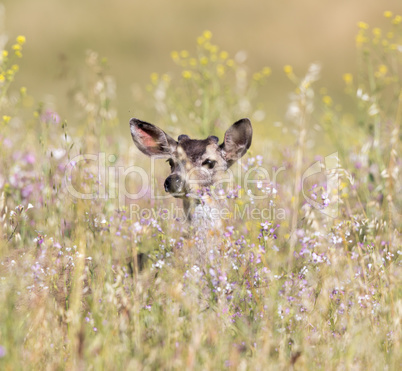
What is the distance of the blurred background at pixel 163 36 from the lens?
65.6 ft

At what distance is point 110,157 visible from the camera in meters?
6.75

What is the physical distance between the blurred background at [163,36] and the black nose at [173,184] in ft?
44.2

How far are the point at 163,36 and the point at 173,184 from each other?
17.8 meters

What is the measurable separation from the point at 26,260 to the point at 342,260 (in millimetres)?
2563

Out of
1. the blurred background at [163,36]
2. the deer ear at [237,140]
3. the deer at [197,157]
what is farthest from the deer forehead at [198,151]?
the blurred background at [163,36]

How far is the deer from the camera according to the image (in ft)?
19.0

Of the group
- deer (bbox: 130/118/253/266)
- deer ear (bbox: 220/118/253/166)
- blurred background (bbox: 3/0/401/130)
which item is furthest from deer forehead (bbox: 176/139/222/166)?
blurred background (bbox: 3/0/401/130)

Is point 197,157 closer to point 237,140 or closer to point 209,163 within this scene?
point 209,163

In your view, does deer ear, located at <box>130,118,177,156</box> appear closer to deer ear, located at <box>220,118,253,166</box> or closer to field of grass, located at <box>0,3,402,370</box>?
field of grass, located at <box>0,3,402,370</box>

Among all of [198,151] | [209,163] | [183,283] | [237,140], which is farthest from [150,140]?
[183,283]

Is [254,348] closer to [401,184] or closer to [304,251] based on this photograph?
[304,251]

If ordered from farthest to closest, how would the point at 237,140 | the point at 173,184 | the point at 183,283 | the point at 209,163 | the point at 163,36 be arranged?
1. the point at 163,36
2. the point at 237,140
3. the point at 209,163
4. the point at 173,184
5. the point at 183,283

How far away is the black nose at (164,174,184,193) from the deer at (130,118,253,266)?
0.04ft

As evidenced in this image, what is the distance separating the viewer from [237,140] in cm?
642
